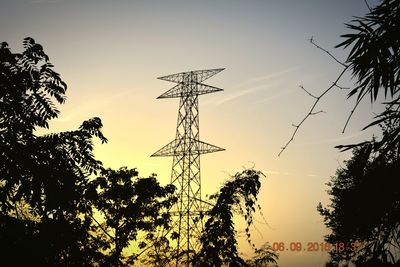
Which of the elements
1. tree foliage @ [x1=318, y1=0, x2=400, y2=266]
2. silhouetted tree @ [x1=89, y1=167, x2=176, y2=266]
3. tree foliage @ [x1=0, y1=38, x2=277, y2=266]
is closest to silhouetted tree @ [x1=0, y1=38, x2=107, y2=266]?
tree foliage @ [x1=0, y1=38, x2=277, y2=266]

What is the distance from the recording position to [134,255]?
21328 millimetres

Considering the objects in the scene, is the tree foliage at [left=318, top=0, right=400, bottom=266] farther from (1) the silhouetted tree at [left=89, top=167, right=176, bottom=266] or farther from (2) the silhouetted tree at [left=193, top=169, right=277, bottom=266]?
(1) the silhouetted tree at [left=89, top=167, right=176, bottom=266]

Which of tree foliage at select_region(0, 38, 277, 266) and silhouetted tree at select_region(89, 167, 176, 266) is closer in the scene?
tree foliage at select_region(0, 38, 277, 266)

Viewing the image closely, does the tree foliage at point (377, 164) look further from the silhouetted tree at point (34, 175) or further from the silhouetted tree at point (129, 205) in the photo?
the silhouetted tree at point (129, 205)

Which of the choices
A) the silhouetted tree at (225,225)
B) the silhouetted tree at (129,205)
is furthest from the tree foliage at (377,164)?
the silhouetted tree at (129,205)

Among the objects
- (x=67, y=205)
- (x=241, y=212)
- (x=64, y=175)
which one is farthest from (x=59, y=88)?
Result: (x=241, y=212)

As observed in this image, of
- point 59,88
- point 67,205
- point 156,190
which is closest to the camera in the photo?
point 67,205

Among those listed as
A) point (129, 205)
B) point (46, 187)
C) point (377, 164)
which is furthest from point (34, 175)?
point (129, 205)

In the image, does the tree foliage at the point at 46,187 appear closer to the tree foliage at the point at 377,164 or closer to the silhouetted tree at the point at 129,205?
the tree foliage at the point at 377,164

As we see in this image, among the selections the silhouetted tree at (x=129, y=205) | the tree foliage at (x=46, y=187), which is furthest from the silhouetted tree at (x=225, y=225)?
the silhouetted tree at (x=129, y=205)

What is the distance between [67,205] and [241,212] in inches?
108

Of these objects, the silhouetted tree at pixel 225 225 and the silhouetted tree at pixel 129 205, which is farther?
the silhouetted tree at pixel 129 205

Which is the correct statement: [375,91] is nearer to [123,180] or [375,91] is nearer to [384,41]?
[384,41]

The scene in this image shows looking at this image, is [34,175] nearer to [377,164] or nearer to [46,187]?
[46,187]
